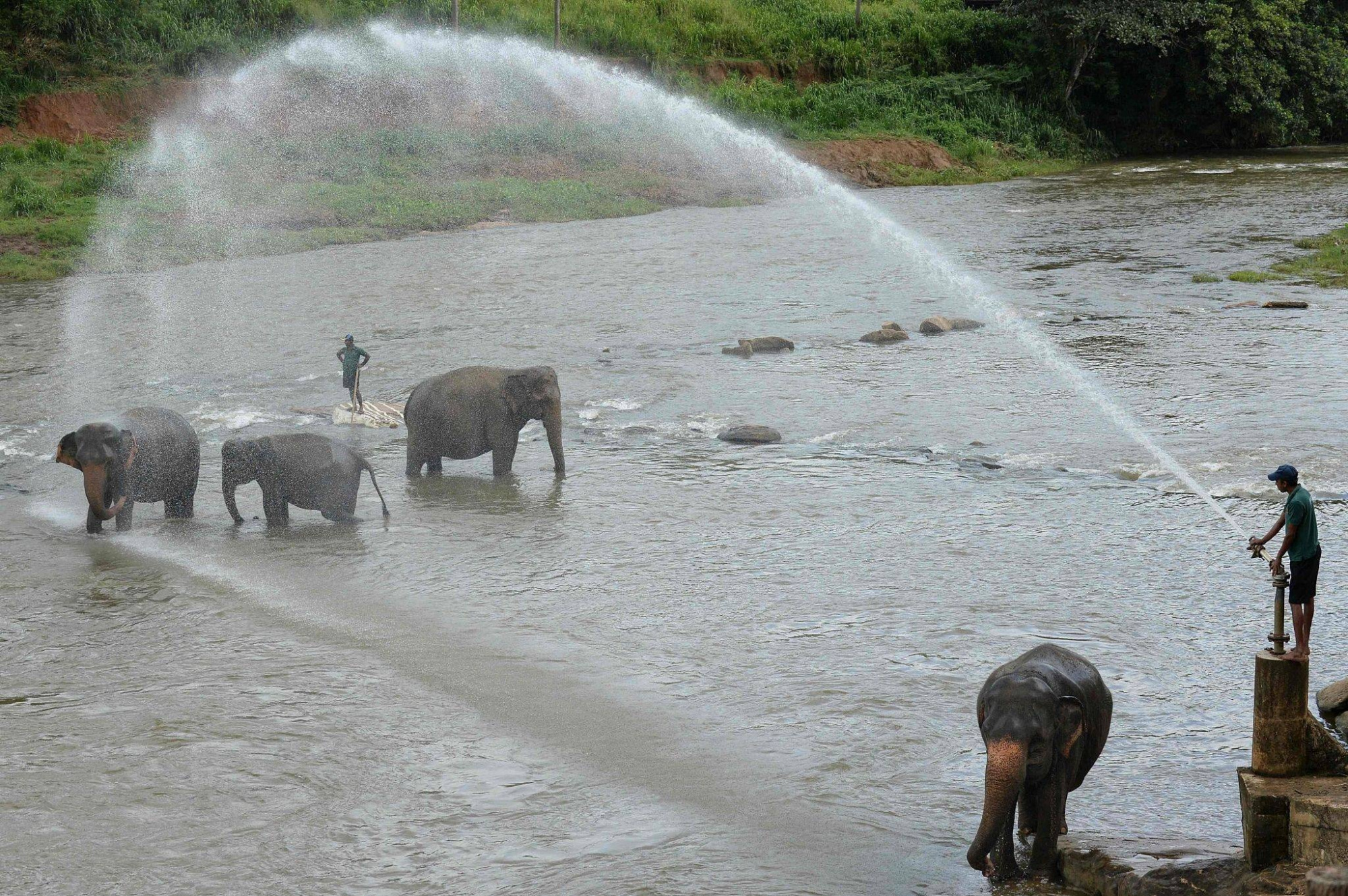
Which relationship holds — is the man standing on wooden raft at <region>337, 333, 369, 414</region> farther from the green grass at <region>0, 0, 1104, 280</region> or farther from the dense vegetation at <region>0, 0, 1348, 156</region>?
the dense vegetation at <region>0, 0, 1348, 156</region>

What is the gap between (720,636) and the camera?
9.67 metres

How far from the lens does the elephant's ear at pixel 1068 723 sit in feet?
21.0

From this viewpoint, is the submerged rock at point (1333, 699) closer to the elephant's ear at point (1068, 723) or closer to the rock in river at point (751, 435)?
the elephant's ear at point (1068, 723)

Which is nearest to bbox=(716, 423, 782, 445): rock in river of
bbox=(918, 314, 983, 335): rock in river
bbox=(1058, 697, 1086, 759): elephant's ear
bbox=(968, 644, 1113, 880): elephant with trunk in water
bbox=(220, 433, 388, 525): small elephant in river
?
bbox=(220, 433, 388, 525): small elephant in river

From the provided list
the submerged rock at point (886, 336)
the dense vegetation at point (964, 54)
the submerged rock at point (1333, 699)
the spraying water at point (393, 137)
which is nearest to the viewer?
the submerged rock at point (1333, 699)

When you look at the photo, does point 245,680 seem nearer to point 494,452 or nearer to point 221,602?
point 221,602

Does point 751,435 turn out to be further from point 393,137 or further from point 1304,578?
point 393,137

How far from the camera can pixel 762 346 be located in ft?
67.7

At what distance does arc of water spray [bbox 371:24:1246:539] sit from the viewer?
82.2 ft

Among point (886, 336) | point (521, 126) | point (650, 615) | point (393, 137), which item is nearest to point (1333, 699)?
point (650, 615)

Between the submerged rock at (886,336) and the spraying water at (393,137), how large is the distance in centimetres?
907

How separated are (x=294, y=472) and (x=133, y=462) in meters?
1.31

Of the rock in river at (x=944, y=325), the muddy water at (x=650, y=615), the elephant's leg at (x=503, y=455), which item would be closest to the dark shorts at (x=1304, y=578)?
the muddy water at (x=650, y=615)

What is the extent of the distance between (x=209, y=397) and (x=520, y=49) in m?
30.2
